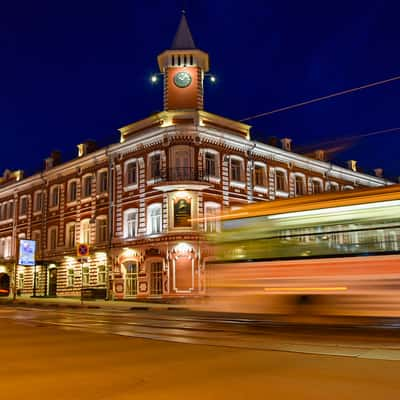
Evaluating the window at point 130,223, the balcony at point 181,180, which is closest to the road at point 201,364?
the balcony at point 181,180

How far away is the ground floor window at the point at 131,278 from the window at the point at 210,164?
774 cm

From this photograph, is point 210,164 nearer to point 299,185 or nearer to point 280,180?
point 280,180

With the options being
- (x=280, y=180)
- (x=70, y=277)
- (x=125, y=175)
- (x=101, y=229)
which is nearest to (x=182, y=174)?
(x=125, y=175)

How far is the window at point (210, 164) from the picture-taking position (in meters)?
34.3

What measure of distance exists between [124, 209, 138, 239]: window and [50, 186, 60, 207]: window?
31.6 feet

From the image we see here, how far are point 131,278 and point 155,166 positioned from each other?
756 cm

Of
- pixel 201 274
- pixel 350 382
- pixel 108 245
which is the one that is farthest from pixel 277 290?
pixel 108 245

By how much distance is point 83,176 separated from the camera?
134 feet

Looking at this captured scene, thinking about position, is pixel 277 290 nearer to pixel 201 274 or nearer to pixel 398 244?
pixel 398 244

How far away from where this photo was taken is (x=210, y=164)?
114 feet

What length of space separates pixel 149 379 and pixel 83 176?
34.8 metres

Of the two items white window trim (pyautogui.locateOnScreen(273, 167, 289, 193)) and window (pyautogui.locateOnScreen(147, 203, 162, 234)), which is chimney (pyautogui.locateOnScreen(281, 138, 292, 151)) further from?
window (pyautogui.locateOnScreen(147, 203, 162, 234))

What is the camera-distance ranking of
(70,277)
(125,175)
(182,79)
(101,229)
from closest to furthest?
(182,79) < (125,175) < (101,229) < (70,277)

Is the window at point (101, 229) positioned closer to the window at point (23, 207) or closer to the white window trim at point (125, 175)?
the white window trim at point (125, 175)
